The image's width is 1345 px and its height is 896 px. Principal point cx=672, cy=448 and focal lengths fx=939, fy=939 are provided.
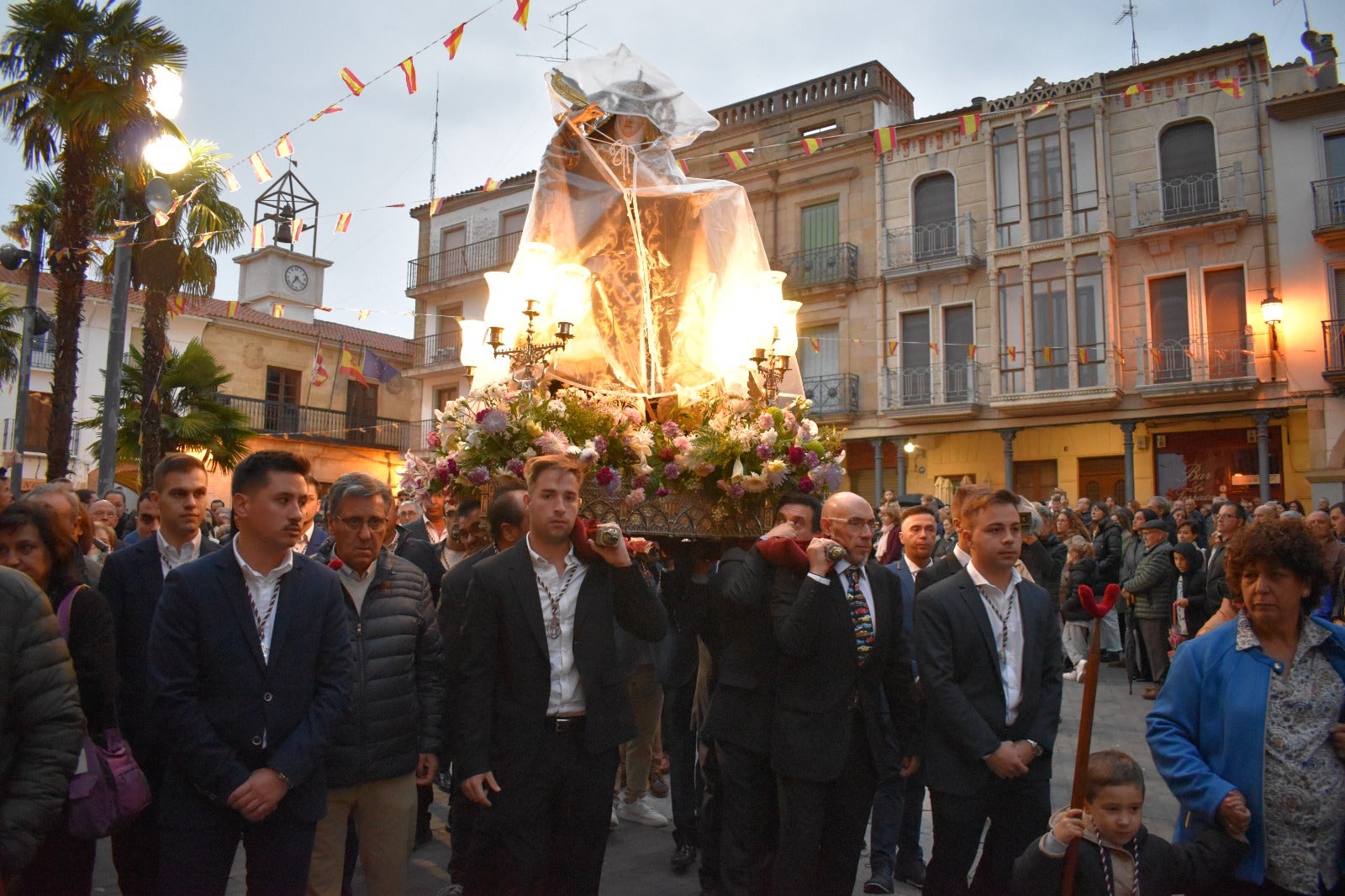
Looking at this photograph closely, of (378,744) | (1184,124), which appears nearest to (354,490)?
(378,744)

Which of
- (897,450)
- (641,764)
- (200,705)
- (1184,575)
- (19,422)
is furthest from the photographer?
(897,450)

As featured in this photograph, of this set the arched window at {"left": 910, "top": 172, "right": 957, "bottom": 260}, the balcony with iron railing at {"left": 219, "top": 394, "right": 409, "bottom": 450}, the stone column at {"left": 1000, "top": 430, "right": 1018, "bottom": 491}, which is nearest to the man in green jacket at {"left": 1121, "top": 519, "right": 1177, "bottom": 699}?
the stone column at {"left": 1000, "top": 430, "right": 1018, "bottom": 491}

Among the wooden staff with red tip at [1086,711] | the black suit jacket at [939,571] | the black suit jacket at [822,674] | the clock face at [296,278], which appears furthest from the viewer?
the clock face at [296,278]

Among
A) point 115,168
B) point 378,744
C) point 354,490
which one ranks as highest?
point 115,168

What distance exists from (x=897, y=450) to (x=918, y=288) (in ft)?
12.3

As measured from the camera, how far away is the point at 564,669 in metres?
3.57

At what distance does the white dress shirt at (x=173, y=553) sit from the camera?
4072 mm

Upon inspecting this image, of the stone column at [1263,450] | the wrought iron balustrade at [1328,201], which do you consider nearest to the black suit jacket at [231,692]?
the stone column at [1263,450]

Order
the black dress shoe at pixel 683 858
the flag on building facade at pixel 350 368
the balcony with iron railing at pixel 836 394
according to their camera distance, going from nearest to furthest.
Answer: the black dress shoe at pixel 683 858 < the balcony with iron railing at pixel 836 394 < the flag on building facade at pixel 350 368

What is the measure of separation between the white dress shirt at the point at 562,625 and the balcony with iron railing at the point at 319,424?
2460 centimetres

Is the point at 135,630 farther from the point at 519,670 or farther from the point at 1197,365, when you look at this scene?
the point at 1197,365

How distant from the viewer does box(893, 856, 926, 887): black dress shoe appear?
4.91 m

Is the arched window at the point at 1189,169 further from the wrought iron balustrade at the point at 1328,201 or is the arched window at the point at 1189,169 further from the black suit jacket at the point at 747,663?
the black suit jacket at the point at 747,663

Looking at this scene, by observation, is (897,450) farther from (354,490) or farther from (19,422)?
(354,490)
